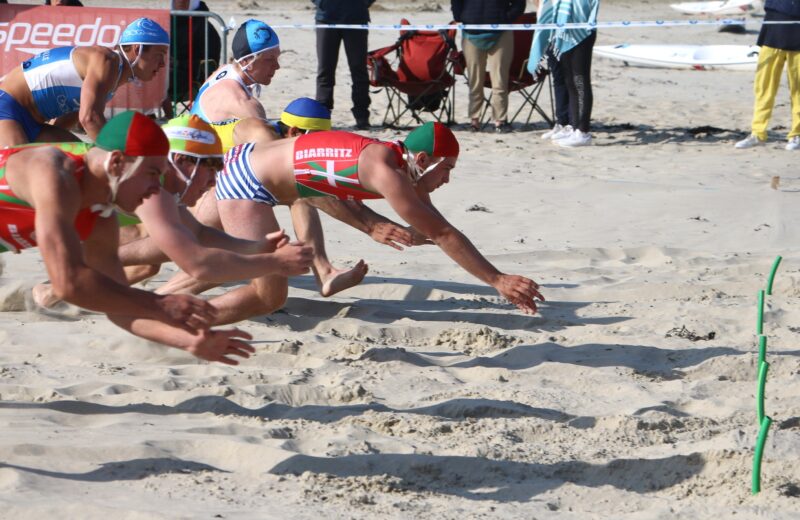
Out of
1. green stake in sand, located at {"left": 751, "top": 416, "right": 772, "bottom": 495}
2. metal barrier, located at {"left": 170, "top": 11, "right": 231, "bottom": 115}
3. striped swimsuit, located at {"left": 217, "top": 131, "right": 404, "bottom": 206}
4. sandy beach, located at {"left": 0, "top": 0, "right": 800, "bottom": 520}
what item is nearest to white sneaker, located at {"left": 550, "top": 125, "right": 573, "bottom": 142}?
sandy beach, located at {"left": 0, "top": 0, "right": 800, "bottom": 520}

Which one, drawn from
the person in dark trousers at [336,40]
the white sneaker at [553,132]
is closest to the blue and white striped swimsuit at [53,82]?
the person in dark trousers at [336,40]

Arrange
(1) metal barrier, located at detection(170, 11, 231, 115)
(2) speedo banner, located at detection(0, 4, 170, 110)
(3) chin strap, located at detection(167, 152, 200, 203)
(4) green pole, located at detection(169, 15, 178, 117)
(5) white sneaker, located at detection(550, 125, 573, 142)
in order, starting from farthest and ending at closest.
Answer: (5) white sneaker, located at detection(550, 125, 573, 142)
(4) green pole, located at detection(169, 15, 178, 117)
(1) metal barrier, located at detection(170, 11, 231, 115)
(2) speedo banner, located at detection(0, 4, 170, 110)
(3) chin strap, located at detection(167, 152, 200, 203)

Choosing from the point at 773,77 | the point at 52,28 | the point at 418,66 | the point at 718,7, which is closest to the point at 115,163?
the point at 52,28

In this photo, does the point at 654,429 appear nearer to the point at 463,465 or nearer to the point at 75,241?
the point at 463,465

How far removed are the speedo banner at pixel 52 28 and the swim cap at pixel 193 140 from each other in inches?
236

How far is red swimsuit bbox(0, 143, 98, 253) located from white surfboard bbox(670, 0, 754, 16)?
22.5 metres

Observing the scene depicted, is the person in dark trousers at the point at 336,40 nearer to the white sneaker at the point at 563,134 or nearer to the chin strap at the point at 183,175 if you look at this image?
the white sneaker at the point at 563,134

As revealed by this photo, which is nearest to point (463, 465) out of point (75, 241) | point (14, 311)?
point (75, 241)

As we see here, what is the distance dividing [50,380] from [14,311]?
50.4 inches

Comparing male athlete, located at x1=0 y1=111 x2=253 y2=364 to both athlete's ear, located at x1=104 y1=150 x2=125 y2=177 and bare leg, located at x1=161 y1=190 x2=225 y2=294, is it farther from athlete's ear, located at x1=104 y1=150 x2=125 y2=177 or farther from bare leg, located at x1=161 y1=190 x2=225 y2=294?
bare leg, located at x1=161 y1=190 x2=225 y2=294

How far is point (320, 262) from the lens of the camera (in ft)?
21.1

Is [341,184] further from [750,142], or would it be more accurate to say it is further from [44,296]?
[750,142]

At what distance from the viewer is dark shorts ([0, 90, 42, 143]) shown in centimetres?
608

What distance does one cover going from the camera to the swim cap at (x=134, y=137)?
367 cm
